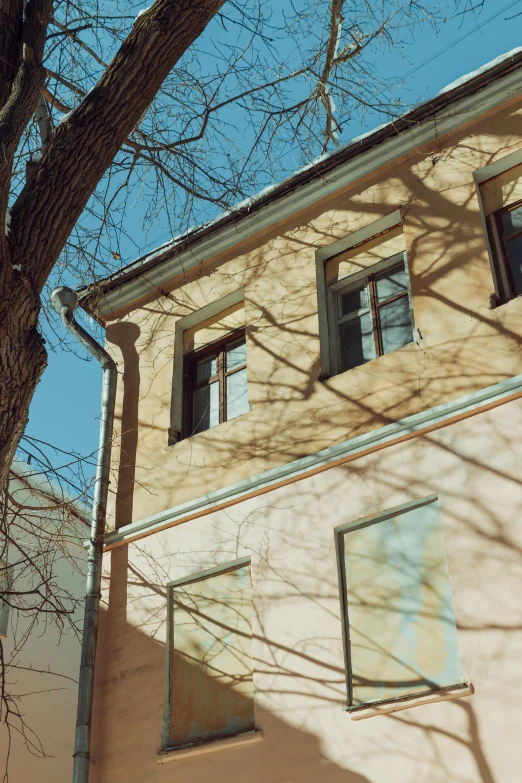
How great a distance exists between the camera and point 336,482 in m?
6.97

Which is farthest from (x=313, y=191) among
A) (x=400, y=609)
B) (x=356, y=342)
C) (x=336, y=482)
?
(x=400, y=609)

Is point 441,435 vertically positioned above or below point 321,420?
below

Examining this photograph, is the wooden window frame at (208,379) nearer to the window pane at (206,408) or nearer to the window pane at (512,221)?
the window pane at (206,408)

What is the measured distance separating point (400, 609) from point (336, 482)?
47.1 inches

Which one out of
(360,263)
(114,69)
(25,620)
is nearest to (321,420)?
(360,263)

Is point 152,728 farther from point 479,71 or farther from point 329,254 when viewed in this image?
point 479,71

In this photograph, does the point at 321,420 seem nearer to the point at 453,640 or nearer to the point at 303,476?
the point at 303,476

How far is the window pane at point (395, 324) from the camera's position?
7402 mm

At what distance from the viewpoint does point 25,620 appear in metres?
12.0

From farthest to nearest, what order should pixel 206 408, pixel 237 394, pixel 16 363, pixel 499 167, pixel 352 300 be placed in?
pixel 206 408 → pixel 237 394 → pixel 352 300 → pixel 499 167 → pixel 16 363

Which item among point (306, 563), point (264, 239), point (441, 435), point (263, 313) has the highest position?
point (264, 239)

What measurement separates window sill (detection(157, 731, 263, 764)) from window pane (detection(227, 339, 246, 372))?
3.54 metres

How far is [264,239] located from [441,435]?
3201mm

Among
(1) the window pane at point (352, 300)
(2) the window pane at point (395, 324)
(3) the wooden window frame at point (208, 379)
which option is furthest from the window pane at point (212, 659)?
(1) the window pane at point (352, 300)
